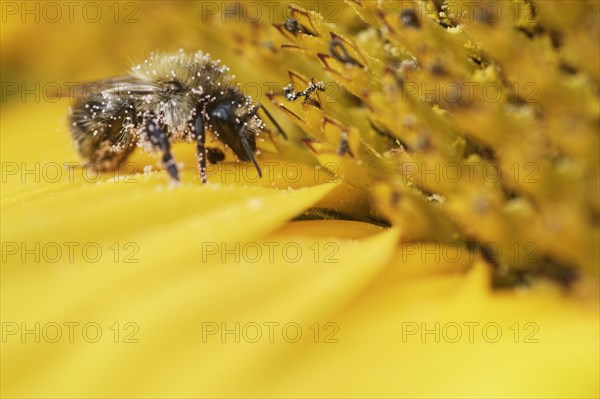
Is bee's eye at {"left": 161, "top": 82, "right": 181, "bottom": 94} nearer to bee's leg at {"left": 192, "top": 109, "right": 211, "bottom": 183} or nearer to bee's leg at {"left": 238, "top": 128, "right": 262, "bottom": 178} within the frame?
bee's leg at {"left": 192, "top": 109, "right": 211, "bottom": 183}

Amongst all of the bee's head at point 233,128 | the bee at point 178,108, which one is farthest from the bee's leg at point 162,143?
the bee's head at point 233,128

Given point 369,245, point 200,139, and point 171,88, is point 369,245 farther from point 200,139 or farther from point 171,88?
point 171,88

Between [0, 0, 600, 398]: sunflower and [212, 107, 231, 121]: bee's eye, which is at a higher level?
[212, 107, 231, 121]: bee's eye

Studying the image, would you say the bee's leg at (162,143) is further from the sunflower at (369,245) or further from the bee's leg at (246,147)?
the bee's leg at (246,147)

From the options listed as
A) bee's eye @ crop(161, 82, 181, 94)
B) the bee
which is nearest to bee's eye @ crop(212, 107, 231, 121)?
the bee

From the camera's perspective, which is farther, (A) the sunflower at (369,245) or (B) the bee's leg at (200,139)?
(B) the bee's leg at (200,139)

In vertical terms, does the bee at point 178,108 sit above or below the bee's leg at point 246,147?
above

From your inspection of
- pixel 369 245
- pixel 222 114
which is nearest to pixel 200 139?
pixel 222 114

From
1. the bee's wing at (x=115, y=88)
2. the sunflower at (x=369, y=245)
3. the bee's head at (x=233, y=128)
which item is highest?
the bee's wing at (x=115, y=88)
